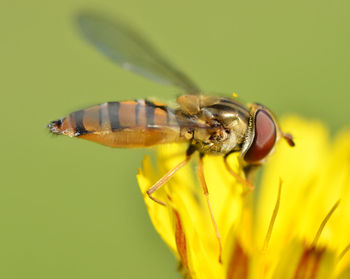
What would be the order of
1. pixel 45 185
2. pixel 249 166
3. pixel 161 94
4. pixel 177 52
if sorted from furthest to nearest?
pixel 177 52 < pixel 161 94 < pixel 45 185 < pixel 249 166

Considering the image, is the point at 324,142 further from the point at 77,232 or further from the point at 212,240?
the point at 77,232

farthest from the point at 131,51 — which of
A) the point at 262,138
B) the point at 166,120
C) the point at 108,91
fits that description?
the point at 108,91

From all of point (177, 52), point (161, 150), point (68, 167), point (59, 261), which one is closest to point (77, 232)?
point (59, 261)

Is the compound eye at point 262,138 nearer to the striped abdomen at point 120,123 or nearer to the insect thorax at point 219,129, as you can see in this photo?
the insect thorax at point 219,129

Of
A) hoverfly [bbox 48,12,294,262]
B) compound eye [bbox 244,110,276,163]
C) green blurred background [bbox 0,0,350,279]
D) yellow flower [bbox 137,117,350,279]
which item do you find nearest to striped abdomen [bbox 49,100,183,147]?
hoverfly [bbox 48,12,294,262]

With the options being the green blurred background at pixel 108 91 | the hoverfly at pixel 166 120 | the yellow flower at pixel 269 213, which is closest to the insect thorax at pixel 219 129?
the hoverfly at pixel 166 120

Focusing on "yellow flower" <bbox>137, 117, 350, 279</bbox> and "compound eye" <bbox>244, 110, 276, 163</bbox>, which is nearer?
"yellow flower" <bbox>137, 117, 350, 279</bbox>

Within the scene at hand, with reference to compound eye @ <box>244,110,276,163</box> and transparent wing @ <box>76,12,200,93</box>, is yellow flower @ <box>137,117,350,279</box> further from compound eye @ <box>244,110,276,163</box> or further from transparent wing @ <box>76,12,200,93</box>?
transparent wing @ <box>76,12,200,93</box>
